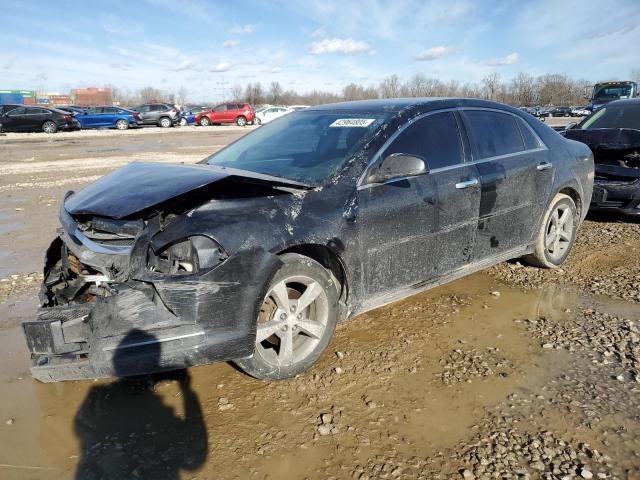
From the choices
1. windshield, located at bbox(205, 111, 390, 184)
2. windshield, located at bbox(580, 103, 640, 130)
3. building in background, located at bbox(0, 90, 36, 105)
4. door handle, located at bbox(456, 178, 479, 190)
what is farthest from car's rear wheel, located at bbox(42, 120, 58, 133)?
building in background, located at bbox(0, 90, 36, 105)

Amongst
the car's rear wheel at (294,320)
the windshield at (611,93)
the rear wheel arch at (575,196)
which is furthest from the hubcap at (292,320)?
the windshield at (611,93)

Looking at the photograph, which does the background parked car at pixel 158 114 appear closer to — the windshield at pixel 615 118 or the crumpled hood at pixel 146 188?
the windshield at pixel 615 118

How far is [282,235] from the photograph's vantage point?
9.53 ft

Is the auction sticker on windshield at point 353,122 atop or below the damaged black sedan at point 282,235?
atop

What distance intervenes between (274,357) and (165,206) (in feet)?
3.73

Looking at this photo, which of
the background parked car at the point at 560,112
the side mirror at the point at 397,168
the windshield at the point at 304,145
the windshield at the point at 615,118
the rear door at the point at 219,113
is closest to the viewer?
the side mirror at the point at 397,168

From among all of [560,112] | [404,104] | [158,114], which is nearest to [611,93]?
[560,112]

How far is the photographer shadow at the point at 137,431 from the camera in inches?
93.2

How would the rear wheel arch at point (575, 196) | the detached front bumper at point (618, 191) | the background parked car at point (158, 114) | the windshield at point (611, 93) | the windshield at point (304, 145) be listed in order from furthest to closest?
the background parked car at point (158, 114) → the windshield at point (611, 93) → the detached front bumper at point (618, 191) → the rear wheel arch at point (575, 196) → the windshield at point (304, 145)

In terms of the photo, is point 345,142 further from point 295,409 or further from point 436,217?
point 295,409

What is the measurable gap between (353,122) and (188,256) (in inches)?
71.0

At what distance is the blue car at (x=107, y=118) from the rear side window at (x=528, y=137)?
32.1 m

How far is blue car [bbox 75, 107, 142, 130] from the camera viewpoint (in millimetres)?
32125

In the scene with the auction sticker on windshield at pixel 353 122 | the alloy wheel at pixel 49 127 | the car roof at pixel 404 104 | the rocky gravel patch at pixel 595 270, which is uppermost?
the car roof at pixel 404 104
